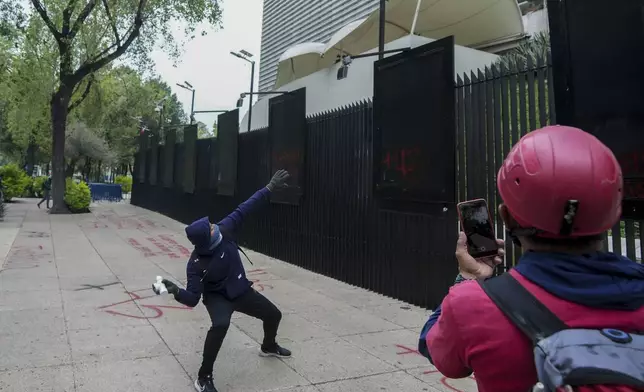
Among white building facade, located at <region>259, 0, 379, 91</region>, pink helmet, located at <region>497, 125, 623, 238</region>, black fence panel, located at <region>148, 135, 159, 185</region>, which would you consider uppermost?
white building facade, located at <region>259, 0, 379, 91</region>

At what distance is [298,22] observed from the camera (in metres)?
24.5

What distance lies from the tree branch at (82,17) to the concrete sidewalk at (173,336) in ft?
41.9

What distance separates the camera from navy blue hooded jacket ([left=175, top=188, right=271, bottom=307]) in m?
3.63

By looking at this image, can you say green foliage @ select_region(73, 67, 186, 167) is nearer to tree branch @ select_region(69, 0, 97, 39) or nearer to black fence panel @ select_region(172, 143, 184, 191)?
tree branch @ select_region(69, 0, 97, 39)

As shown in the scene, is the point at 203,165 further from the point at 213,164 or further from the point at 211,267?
the point at 211,267

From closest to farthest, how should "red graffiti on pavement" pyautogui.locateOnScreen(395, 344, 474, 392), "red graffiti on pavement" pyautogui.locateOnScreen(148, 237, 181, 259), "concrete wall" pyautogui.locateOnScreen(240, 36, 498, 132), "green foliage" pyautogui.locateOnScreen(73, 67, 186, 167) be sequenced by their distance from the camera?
"red graffiti on pavement" pyautogui.locateOnScreen(395, 344, 474, 392) < "concrete wall" pyautogui.locateOnScreen(240, 36, 498, 132) < "red graffiti on pavement" pyautogui.locateOnScreen(148, 237, 181, 259) < "green foliage" pyautogui.locateOnScreen(73, 67, 186, 167)

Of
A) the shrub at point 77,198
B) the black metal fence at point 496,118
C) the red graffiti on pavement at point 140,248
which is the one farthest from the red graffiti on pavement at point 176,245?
the shrub at point 77,198

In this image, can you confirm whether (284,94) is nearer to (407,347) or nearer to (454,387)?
(407,347)

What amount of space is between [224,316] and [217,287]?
0.84 ft

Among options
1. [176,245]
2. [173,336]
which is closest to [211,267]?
[173,336]

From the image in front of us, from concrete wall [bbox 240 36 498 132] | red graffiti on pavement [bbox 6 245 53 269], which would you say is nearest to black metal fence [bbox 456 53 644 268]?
concrete wall [bbox 240 36 498 132]

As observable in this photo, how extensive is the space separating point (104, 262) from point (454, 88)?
25.3ft

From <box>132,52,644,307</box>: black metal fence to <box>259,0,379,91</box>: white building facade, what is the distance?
1089 cm

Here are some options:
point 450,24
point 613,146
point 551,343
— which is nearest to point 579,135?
point 551,343
